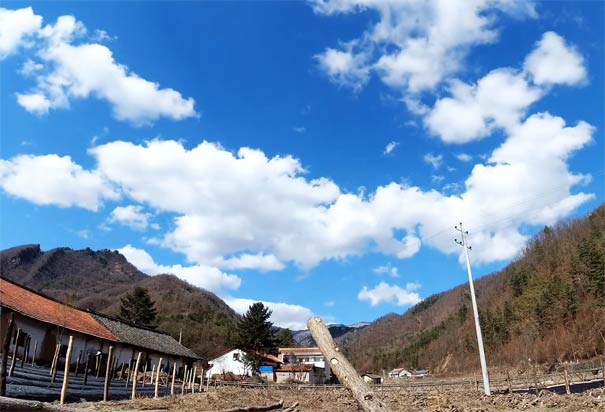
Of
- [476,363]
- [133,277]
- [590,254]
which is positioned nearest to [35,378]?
[590,254]

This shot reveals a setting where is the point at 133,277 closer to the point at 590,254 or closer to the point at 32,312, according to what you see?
the point at 590,254

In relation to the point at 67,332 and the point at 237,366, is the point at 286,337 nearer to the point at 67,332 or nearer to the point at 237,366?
the point at 237,366

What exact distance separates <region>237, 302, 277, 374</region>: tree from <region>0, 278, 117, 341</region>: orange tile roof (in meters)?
34.2

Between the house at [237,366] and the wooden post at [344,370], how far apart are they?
55.3 m

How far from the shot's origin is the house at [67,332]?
2570 cm

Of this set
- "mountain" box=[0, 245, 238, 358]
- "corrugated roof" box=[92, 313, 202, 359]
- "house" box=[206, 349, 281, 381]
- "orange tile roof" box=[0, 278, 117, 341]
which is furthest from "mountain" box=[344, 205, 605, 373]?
"mountain" box=[0, 245, 238, 358]

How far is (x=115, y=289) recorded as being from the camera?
150 metres

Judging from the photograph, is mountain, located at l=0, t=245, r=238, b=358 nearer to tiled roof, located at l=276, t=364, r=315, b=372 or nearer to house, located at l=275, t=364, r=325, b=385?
tiled roof, located at l=276, t=364, r=315, b=372

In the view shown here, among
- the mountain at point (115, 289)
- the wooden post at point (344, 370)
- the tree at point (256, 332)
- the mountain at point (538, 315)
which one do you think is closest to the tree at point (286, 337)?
the mountain at point (115, 289)

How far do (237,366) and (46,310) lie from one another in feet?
132

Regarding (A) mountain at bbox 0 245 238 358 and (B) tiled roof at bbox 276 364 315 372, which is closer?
(B) tiled roof at bbox 276 364 315 372

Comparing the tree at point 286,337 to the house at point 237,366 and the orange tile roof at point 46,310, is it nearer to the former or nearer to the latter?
the house at point 237,366

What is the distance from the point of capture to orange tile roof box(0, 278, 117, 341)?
2620 cm

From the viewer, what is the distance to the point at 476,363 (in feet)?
338
